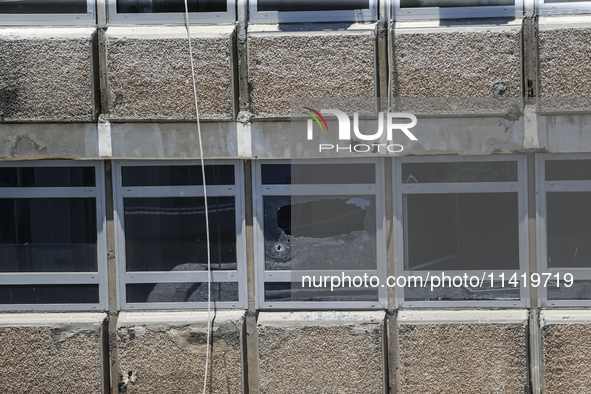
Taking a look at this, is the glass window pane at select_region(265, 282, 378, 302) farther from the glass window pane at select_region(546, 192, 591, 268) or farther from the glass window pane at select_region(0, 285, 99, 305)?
the glass window pane at select_region(0, 285, 99, 305)

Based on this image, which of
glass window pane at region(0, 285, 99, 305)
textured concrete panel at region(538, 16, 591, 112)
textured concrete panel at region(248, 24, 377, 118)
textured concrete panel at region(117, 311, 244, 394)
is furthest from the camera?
glass window pane at region(0, 285, 99, 305)

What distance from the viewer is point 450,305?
360 cm

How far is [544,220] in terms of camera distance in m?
3.52

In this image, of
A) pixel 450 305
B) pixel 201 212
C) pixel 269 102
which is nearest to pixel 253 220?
pixel 201 212

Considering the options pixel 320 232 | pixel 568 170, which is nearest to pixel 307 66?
pixel 320 232

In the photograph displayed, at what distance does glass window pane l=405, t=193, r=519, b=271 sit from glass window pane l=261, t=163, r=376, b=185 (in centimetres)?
37

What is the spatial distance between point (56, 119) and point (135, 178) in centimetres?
70

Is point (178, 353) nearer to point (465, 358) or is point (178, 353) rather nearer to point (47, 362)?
point (47, 362)

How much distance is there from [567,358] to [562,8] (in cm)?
256

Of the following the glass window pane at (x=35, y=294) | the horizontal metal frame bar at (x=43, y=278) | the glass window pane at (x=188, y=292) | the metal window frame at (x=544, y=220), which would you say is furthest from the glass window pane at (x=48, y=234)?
the metal window frame at (x=544, y=220)

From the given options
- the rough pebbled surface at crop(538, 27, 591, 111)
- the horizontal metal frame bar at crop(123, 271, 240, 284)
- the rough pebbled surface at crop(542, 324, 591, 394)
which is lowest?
the rough pebbled surface at crop(542, 324, 591, 394)

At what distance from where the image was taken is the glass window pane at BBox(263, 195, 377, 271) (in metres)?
3.62

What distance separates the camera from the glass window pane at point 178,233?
3.66m

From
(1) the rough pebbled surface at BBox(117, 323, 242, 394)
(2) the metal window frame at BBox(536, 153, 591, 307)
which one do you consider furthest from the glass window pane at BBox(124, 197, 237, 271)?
(2) the metal window frame at BBox(536, 153, 591, 307)
